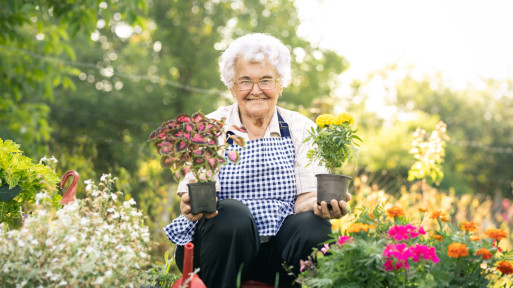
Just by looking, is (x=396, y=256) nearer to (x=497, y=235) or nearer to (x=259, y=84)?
(x=497, y=235)

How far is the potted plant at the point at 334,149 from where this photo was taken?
236cm

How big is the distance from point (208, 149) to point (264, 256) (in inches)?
26.9

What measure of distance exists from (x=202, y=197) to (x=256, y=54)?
899 mm

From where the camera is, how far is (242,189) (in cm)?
262

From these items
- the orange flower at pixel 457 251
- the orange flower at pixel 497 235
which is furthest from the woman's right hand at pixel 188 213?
the orange flower at pixel 497 235

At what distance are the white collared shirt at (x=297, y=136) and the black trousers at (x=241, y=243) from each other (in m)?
0.25

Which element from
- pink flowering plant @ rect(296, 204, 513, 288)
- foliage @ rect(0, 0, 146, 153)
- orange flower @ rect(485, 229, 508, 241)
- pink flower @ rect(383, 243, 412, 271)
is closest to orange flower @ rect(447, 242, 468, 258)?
pink flowering plant @ rect(296, 204, 513, 288)

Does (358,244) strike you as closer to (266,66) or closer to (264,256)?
(264,256)

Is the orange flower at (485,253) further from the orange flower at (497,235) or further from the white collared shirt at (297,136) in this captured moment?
the white collared shirt at (297,136)

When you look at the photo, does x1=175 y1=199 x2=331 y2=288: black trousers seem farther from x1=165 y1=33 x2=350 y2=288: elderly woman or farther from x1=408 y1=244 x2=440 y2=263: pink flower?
Answer: x1=408 y1=244 x2=440 y2=263: pink flower

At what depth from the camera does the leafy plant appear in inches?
83.3

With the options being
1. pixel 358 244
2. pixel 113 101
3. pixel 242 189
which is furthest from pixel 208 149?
pixel 113 101

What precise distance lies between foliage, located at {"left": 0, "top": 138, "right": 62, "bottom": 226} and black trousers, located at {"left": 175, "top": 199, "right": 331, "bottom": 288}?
752 millimetres

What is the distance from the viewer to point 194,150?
2119 millimetres
